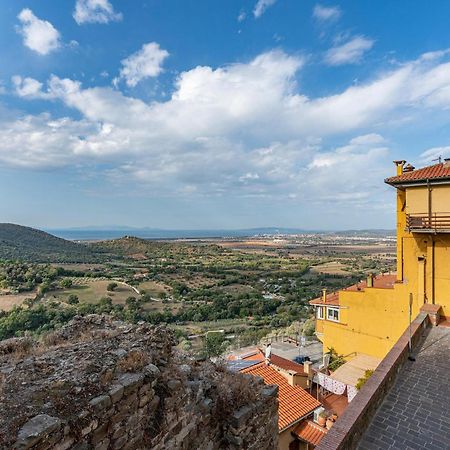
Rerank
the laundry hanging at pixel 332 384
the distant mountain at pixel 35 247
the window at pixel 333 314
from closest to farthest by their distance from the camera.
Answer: the laundry hanging at pixel 332 384
the window at pixel 333 314
the distant mountain at pixel 35 247

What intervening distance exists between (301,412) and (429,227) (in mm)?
8087

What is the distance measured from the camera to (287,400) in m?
10.8

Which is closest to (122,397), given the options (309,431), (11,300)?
(309,431)

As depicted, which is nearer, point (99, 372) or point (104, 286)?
point (99, 372)

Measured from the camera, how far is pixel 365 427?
575 cm

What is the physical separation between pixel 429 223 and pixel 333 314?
22.7ft

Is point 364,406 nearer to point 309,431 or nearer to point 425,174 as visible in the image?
point 309,431

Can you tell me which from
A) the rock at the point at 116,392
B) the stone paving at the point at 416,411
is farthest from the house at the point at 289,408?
the rock at the point at 116,392

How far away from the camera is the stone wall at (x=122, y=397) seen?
273 centimetres

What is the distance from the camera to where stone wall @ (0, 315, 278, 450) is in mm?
2729

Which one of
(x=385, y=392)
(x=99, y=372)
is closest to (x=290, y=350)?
(x=385, y=392)

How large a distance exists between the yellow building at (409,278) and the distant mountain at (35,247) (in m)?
76.3

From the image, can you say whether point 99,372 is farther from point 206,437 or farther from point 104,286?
point 104,286

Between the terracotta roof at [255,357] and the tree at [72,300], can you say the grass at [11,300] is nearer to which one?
the tree at [72,300]
